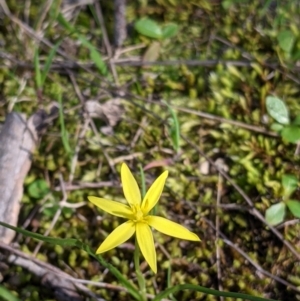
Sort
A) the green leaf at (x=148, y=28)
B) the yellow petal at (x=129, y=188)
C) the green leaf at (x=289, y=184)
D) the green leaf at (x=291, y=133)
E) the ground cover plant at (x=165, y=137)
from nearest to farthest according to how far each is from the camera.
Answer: the yellow petal at (x=129, y=188)
the ground cover plant at (x=165, y=137)
the green leaf at (x=289, y=184)
the green leaf at (x=291, y=133)
the green leaf at (x=148, y=28)

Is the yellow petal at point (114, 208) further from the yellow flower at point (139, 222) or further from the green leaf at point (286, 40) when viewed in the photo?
the green leaf at point (286, 40)

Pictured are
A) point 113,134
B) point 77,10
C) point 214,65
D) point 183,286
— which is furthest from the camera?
point 77,10

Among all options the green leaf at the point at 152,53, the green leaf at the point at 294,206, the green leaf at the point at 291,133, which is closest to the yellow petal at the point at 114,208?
the green leaf at the point at 294,206

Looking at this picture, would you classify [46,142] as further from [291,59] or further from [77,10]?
[291,59]

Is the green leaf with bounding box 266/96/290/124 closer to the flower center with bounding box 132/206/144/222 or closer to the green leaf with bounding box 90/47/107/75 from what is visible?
the green leaf with bounding box 90/47/107/75

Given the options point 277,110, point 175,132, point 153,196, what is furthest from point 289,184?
point 153,196

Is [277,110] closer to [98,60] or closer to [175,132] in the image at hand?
[175,132]

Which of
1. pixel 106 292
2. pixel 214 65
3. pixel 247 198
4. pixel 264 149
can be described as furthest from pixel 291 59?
pixel 106 292
